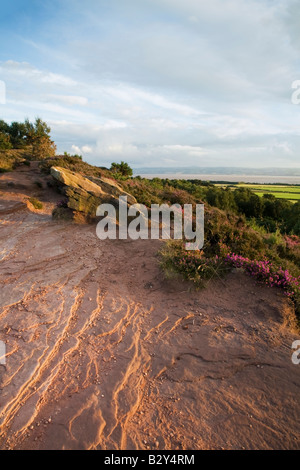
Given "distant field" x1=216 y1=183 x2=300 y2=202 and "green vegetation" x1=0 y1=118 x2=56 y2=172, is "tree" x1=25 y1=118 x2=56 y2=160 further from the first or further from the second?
"distant field" x1=216 y1=183 x2=300 y2=202

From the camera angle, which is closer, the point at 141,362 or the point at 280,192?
the point at 141,362

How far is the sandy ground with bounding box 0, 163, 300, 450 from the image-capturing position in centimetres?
294

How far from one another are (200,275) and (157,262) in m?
1.42

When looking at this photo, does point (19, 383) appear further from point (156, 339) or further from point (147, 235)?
point (147, 235)

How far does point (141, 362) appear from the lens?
3.95 meters

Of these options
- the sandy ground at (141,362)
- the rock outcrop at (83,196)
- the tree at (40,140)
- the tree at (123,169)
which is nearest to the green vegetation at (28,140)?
the tree at (40,140)

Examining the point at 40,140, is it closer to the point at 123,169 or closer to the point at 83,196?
the point at 123,169

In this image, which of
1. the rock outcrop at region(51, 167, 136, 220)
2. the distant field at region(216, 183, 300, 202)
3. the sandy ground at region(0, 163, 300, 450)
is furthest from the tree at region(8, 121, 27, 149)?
the sandy ground at region(0, 163, 300, 450)

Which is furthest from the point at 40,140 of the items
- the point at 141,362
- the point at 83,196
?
the point at 141,362

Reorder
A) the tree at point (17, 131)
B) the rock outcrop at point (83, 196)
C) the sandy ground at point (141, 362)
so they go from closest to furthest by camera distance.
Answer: the sandy ground at point (141, 362), the rock outcrop at point (83, 196), the tree at point (17, 131)

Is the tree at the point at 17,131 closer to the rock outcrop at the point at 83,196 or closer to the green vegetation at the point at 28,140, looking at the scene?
the green vegetation at the point at 28,140

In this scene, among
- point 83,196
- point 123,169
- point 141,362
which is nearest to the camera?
point 141,362

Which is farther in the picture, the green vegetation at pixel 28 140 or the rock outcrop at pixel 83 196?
the green vegetation at pixel 28 140

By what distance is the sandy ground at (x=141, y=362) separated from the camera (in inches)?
116
